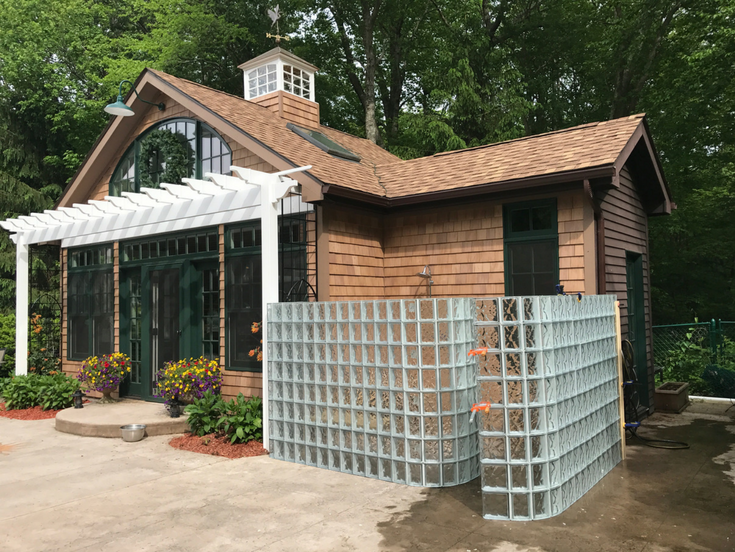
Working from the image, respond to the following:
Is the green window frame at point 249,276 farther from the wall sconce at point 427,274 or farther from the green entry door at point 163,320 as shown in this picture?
the wall sconce at point 427,274

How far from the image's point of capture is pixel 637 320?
853cm

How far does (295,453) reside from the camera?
623cm

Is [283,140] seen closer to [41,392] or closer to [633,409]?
[41,392]

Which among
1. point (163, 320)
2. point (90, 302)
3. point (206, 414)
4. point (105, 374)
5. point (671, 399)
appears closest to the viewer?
point (206, 414)

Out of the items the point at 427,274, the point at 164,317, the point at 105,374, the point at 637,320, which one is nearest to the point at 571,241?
the point at 427,274

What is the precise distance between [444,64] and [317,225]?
13121 millimetres

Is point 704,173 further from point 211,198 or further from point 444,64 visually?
point 211,198

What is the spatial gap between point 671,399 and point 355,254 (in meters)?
5.41

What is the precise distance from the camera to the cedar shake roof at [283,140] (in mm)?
8016

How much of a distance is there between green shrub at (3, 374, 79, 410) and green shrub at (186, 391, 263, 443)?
11.3 ft

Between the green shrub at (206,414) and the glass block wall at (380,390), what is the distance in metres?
1.04

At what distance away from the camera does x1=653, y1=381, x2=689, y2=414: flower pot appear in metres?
8.70

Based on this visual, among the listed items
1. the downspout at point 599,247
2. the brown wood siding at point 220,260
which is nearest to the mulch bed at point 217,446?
the brown wood siding at point 220,260

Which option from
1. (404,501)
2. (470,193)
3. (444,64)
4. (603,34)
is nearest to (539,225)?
(470,193)
